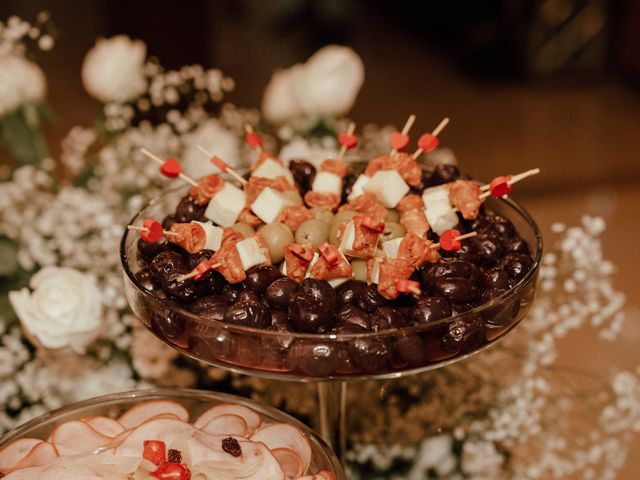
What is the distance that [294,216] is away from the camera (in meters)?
1.15

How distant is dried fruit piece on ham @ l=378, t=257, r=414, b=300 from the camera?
0.99 metres

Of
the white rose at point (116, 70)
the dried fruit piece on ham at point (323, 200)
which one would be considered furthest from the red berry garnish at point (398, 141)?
the white rose at point (116, 70)

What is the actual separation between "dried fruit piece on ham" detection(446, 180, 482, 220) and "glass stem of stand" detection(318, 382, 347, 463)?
1.02ft

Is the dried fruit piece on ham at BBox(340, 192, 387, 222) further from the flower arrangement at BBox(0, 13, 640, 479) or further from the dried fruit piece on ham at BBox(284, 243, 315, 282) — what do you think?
the flower arrangement at BBox(0, 13, 640, 479)

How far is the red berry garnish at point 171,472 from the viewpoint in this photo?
863 millimetres

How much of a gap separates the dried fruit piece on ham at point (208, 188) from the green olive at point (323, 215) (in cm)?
14

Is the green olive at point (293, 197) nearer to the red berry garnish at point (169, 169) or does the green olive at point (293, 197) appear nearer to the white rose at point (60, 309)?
the red berry garnish at point (169, 169)

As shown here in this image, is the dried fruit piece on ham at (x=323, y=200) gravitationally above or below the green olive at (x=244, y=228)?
above

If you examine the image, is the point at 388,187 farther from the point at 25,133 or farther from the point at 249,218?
the point at 25,133

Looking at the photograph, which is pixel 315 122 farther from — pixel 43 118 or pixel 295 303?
pixel 295 303

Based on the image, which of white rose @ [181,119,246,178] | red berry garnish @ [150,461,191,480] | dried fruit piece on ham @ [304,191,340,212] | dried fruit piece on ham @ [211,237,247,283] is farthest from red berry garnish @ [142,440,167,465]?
white rose @ [181,119,246,178]

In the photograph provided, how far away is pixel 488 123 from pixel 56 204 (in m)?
3.13

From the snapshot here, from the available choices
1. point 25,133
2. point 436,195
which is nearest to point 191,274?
point 436,195

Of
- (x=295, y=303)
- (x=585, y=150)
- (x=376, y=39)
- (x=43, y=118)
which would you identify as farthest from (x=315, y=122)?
(x=376, y=39)
